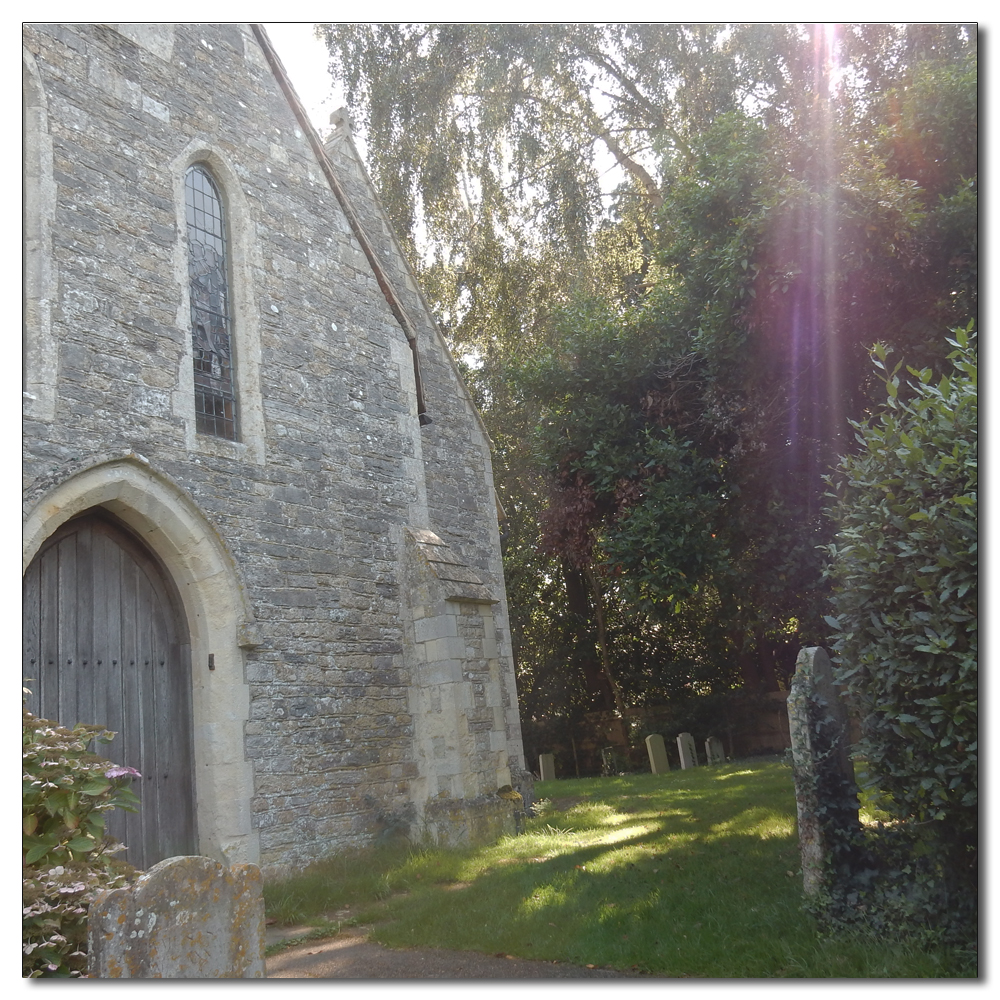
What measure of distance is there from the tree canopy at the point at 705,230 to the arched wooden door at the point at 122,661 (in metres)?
4.00

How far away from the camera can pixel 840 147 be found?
720cm

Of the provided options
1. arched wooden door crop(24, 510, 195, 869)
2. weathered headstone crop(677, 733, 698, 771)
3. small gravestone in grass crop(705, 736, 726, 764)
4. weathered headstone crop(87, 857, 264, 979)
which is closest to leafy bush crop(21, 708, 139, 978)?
weathered headstone crop(87, 857, 264, 979)

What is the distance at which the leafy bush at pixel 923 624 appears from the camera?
421 centimetres

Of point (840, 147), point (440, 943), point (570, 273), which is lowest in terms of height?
point (440, 943)

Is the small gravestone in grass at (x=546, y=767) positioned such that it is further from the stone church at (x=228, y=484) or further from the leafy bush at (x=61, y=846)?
the leafy bush at (x=61, y=846)

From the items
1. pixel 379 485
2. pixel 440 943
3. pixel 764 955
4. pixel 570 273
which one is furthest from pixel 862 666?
pixel 570 273

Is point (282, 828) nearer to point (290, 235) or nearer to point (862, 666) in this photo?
point (862, 666)

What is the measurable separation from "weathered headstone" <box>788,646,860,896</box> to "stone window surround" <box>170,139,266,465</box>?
4.81m

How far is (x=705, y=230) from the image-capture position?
8.18m

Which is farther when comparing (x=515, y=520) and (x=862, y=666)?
(x=515, y=520)

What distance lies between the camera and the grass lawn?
452cm

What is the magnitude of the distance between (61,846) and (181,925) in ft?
3.59

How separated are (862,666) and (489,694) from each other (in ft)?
14.4

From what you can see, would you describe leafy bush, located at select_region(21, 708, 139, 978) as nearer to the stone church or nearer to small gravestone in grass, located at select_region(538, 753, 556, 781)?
the stone church
